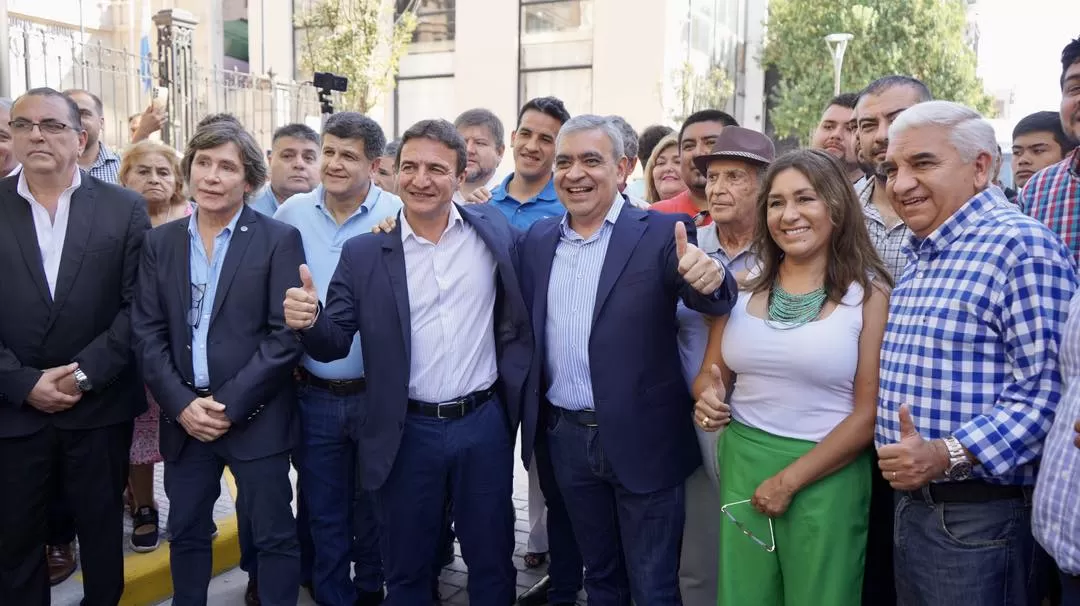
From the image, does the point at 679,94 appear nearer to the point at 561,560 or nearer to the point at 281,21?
the point at 281,21

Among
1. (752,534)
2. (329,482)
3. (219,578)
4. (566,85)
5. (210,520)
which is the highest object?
(566,85)

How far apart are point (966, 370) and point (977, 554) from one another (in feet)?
1.73

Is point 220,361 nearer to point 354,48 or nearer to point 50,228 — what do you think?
point 50,228

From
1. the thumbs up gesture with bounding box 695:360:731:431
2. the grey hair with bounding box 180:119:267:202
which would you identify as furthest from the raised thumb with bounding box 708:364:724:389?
the grey hair with bounding box 180:119:267:202

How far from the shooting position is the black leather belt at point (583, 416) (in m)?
3.28

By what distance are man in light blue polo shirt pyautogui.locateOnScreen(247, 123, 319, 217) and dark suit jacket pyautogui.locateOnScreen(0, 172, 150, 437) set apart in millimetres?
1099

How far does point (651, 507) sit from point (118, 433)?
90.2 inches

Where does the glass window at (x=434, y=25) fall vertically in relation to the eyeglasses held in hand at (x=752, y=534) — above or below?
above

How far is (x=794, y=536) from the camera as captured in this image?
9.06 ft

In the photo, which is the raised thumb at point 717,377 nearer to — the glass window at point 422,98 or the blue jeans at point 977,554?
the blue jeans at point 977,554

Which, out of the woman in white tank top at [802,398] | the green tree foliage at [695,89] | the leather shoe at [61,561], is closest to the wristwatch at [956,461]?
the woman in white tank top at [802,398]

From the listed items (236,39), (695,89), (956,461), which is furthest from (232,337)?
(236,39)

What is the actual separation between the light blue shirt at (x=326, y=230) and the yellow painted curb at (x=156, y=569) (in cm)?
99

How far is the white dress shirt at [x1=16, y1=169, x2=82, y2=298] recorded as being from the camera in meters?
3.52
